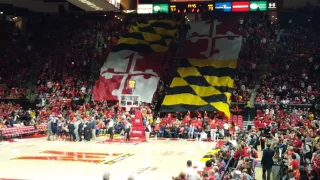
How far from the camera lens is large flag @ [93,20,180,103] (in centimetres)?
3344

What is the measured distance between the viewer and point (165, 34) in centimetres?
3853

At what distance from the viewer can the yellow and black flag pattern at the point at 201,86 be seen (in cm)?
3031

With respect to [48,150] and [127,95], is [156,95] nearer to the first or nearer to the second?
[127,95]

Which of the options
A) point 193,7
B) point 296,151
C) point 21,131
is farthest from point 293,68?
point 296,151

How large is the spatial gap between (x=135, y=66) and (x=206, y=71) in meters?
6.00

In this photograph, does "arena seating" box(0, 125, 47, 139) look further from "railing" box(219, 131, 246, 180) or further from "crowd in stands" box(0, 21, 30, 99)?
"railing" box(219, 131, 246, 180)

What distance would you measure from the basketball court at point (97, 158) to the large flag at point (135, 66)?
31.2 ft

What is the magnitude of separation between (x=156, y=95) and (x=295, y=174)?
23.9m

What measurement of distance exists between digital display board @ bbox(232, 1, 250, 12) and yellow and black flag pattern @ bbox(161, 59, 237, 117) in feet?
19.2

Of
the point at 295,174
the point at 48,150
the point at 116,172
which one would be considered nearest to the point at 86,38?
the point at 48,150

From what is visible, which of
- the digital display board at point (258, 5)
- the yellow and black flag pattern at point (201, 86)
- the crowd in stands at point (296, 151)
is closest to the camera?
the crowd in stands at point (296, 151)

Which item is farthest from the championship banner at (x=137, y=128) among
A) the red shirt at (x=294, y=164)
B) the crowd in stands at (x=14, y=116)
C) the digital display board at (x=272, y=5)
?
the digital display board at (x=272, y=5)

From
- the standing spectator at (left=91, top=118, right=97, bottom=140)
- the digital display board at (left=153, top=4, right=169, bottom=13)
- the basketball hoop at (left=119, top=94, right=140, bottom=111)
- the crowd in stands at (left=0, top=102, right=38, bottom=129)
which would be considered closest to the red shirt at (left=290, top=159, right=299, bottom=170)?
the standing spectator at (left=91, top=118, right=97, bottom=140)

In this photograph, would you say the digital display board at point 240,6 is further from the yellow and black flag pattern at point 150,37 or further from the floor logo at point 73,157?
the floor logo at point 73,157
